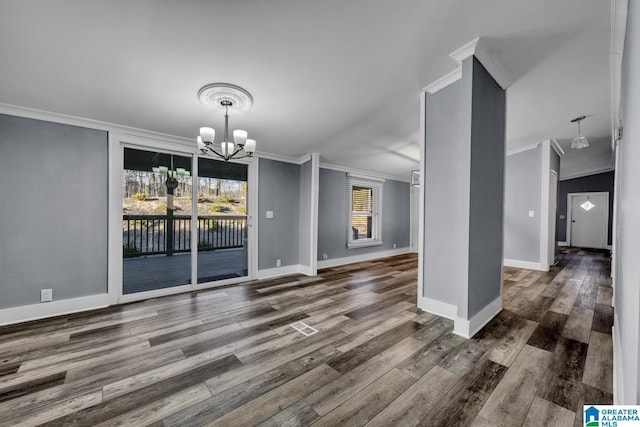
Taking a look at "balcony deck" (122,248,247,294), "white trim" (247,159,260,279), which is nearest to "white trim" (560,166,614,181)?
"white trim" (247,159,260,279)

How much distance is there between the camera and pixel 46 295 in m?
2.64

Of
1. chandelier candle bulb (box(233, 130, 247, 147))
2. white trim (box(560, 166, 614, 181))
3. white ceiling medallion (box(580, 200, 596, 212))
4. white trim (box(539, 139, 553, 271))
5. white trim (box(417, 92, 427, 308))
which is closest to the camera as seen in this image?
chandelier candle bulb (box(233, 130, 247, 147))

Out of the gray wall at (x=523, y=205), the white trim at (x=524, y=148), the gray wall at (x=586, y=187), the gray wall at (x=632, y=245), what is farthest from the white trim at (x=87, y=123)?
the gray wall at (x=586, y=187)

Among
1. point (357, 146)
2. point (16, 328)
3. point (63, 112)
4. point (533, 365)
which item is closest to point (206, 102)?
point (63, 112)

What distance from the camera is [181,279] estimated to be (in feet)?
12.6

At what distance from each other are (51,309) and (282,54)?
3.52m

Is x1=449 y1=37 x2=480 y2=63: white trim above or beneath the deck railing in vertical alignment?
above

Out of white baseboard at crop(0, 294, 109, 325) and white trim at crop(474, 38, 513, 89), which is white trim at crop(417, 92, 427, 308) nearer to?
white trim at crop(474, 38, 513, 89)

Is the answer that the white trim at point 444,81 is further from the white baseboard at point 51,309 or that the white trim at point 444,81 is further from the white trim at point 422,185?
the white baseboard at point 51,309

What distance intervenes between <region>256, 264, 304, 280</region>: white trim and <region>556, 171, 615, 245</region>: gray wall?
796 cm

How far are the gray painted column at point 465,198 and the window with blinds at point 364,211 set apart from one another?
9.46 feet

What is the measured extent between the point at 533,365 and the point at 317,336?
1611 mm

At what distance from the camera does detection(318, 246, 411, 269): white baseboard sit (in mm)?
5145

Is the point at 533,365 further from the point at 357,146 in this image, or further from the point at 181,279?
the point at 181,279
